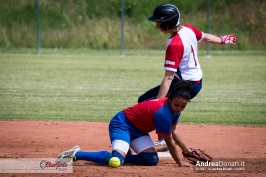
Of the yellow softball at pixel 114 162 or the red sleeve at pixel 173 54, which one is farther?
the red sleeve at pixel 173 54

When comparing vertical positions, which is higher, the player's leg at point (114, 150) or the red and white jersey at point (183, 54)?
the red and white jersey at point (183, 54)

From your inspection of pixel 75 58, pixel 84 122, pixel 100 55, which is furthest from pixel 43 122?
pixel 100 55

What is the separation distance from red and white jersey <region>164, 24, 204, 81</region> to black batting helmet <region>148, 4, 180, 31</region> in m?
0.16

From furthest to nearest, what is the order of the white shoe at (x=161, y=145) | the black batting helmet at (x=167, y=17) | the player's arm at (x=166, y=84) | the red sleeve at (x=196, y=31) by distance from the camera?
the white shoe at (x=161, y=145) < the red sleeve at (x=196, y=31) < the black batting helmet at (x=167, y=17) < the player's arm at (x=166, y=84)

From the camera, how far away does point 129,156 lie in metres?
7.14

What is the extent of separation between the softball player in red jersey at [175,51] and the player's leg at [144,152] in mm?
664

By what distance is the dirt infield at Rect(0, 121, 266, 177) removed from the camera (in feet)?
21.9

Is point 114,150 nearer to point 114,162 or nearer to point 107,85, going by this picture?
point 114,162

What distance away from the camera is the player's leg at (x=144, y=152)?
7031mm

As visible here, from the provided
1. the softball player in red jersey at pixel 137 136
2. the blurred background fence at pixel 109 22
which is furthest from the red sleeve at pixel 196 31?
the blurred background fence at pixel 109 22

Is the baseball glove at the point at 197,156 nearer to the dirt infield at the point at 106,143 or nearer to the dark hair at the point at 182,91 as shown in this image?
the dirt infield at the point at 106,143

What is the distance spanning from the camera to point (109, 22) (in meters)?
29.3

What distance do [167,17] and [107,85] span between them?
28.9 feet

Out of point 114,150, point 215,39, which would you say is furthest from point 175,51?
point 114,150
